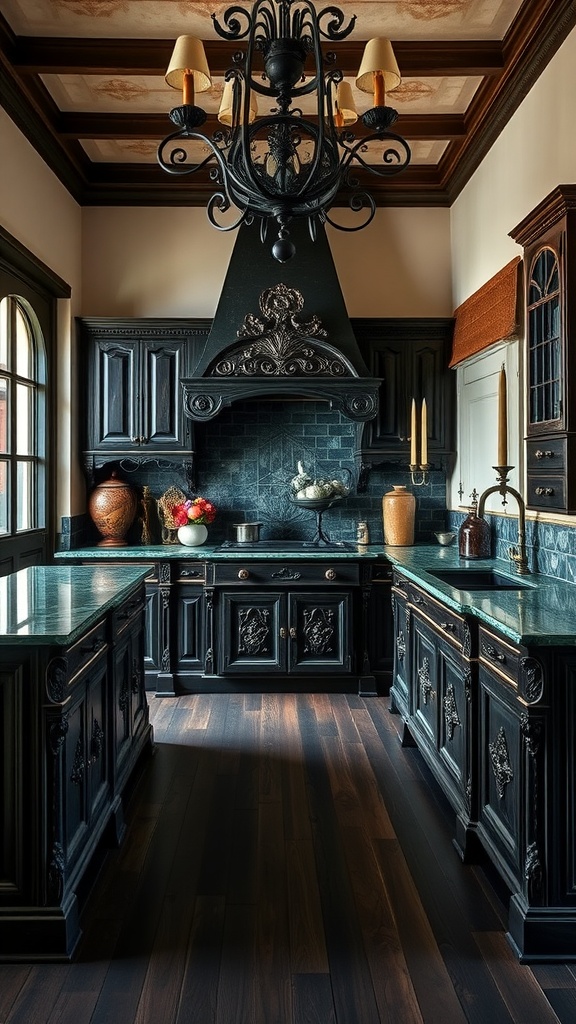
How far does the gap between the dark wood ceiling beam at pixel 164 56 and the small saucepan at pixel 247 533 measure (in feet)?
9.18

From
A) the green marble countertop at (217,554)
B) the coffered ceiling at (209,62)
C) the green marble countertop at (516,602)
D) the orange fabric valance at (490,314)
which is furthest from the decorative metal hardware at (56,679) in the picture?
the coffered ceiling at (209,62)

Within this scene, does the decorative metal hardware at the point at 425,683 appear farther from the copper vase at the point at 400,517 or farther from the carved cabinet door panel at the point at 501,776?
the copper vase at the point at 400,517

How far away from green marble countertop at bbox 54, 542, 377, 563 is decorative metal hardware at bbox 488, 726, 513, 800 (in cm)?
233

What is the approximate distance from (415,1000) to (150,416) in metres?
3.93

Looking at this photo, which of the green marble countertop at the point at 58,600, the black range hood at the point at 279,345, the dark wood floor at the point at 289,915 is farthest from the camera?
the black range hood at the point at 279,345

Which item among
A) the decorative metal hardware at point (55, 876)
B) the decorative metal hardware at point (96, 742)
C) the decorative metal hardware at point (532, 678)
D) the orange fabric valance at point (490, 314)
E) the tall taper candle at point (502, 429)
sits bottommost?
the decorative metal hardware at point (55, 876)

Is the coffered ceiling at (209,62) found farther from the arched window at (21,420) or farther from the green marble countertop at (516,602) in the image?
the green marble countertop at (516,602)

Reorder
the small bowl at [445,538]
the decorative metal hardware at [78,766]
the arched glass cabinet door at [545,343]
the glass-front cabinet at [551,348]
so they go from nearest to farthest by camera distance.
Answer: the decorative metal hardware at [78,766] → the glass-front cabinet at [551,348] → the arched glass cabinet door at [545,343] → the small bowl at [445,538]

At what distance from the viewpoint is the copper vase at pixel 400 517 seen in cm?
503

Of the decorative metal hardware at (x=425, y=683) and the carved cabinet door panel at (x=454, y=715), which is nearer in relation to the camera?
the carved cabinet door panel at (x=454, y=715)

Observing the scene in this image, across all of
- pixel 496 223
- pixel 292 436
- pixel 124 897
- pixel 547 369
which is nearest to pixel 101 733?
pixel 124 897

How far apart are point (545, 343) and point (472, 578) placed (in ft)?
3.94

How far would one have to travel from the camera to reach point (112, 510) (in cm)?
507

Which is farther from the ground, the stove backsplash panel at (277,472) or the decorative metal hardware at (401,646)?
the stove backsplash panel at (277,472)
